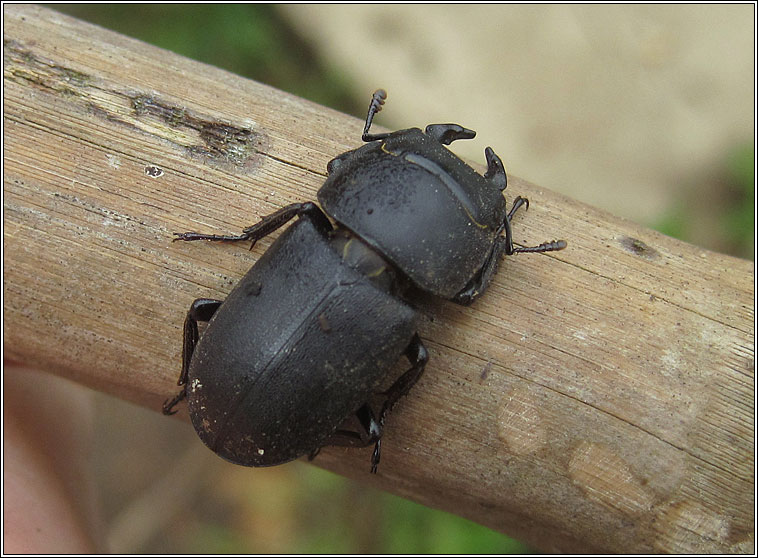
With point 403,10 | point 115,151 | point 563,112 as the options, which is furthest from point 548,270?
point 403,10

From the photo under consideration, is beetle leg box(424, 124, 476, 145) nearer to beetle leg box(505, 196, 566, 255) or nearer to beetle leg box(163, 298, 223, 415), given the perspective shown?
beetle leg box(505, 196, 566, 255)

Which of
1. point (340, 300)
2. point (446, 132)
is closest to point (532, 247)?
point (446, 132)

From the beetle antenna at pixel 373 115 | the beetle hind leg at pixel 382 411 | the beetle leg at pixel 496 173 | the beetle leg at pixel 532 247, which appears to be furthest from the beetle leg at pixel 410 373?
the beetle antenna at pixel 373 115

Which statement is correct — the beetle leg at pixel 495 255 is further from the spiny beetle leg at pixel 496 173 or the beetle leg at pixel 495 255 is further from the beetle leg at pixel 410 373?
the beetle leg at pixel 410 373

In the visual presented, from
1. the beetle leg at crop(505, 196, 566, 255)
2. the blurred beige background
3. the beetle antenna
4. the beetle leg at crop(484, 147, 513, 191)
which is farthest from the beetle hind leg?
the blurred beige background

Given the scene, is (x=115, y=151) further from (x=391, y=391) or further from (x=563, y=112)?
(x=563, y=112)
